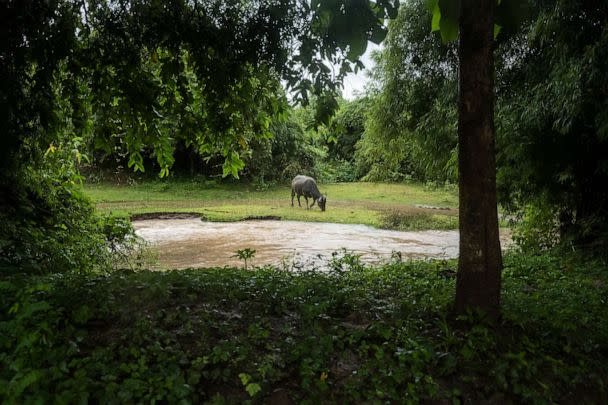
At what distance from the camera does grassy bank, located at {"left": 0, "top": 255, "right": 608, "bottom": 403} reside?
263 cm

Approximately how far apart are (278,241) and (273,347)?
8.66m

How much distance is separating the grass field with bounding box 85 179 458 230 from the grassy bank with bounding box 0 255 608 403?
8.38 meters

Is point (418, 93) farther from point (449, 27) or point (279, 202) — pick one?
point (279, 202)

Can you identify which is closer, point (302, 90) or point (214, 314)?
point (214, 314)

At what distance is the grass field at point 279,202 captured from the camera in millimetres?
15789

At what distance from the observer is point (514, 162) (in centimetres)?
732

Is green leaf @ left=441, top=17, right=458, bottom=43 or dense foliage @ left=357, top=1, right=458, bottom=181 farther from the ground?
dense foliage @ left=357, top=1, right=458, bottom=181

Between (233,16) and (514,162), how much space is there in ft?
16.1

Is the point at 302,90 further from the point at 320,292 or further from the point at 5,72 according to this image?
A: the point at 5,72

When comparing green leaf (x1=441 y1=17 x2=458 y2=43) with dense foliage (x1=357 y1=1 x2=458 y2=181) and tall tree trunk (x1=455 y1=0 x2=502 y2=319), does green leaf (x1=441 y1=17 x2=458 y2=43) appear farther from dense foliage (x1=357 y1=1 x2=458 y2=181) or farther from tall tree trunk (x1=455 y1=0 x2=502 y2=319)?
dense foliage (x1=357 y1=1 x2=458 y2=181)

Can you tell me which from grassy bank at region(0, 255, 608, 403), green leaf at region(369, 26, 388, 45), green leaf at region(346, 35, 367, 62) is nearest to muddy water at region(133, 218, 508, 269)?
grassy bank at region(0, 255, 608, 403)

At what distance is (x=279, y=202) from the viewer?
2144 cm

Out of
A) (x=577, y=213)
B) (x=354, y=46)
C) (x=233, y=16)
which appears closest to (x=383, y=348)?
(x=354, y=46)

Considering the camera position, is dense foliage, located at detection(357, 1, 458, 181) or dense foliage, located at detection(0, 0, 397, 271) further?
dense foliage, located at detection(357, 1, 458, 181)
